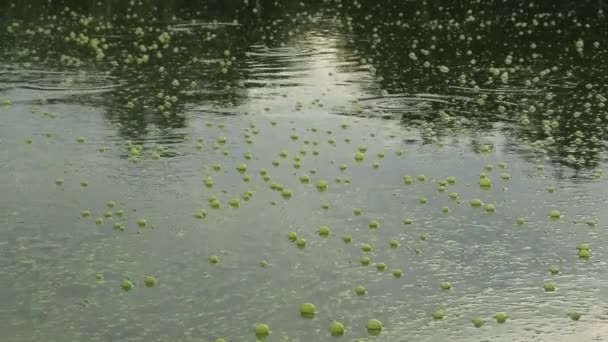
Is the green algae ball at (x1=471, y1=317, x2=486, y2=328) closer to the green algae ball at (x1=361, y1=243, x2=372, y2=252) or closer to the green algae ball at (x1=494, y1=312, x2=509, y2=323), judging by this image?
the green algae ball at (x1=494, y1=312, x2=509, y2=323)

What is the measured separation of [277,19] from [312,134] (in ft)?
53.4

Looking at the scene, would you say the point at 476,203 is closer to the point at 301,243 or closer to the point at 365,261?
the point at 365,261

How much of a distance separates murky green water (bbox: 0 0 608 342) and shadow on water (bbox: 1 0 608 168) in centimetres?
11

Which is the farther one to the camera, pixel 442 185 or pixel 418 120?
pixel 418 120

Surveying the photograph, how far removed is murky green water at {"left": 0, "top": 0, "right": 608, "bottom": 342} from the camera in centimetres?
909

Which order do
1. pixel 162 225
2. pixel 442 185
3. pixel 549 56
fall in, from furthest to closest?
pixel 549 56 → pixel 442 185 → pixel 162 225

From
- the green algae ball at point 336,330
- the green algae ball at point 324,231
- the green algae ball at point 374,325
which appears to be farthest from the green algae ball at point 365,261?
the green algae ball at point 336,330

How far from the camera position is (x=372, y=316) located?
8.98 m

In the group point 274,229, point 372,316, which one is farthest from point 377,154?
point 372,316

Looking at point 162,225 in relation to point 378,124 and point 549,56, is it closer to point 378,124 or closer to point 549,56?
point 378,124

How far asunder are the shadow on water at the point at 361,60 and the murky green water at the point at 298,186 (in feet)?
0.37

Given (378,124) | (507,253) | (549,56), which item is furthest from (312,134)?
(549,56)

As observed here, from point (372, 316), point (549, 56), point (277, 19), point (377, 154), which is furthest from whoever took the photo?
point (277, 19)

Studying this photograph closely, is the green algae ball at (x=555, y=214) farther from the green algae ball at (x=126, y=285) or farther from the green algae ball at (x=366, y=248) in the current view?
the green algae ball at (x=126, y=285)
